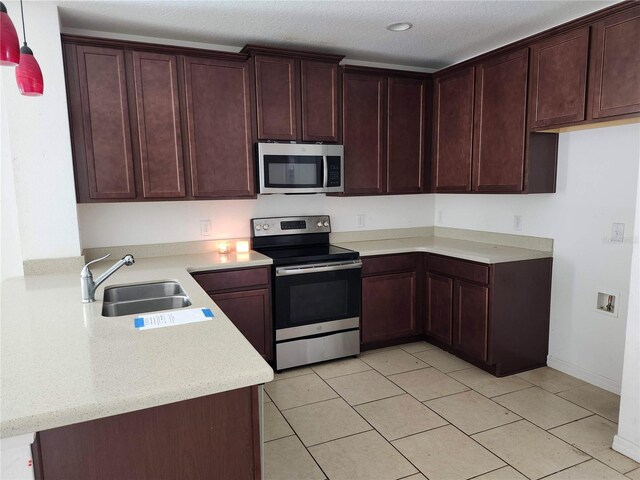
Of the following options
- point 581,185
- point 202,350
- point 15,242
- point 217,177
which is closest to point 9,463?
point 202,350

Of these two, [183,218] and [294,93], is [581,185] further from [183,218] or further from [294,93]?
[183,218]

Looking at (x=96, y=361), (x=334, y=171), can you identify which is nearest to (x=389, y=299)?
(x=334, y=171)

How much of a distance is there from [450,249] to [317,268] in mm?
1084

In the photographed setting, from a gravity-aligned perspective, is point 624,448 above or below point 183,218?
below

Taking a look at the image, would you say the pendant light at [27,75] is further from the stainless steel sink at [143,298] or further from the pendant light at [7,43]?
the stainless steel sink at [143,298]

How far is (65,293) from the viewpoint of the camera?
2.07m

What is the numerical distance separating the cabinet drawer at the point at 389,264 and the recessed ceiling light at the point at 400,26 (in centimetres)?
167

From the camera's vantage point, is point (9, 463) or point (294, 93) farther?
point (294, 93)

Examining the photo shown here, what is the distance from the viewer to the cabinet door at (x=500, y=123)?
294 cm

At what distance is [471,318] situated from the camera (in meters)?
3.15

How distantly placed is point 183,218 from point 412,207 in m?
2.16

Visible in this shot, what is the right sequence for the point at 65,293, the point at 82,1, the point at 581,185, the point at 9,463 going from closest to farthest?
the point at 9,463 → the point at 65,293 → the point at 82,1 → the point at 581,185

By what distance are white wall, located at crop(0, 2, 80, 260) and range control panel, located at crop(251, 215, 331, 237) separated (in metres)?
1.31

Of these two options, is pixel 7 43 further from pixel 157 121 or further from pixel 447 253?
pixel 447 253
